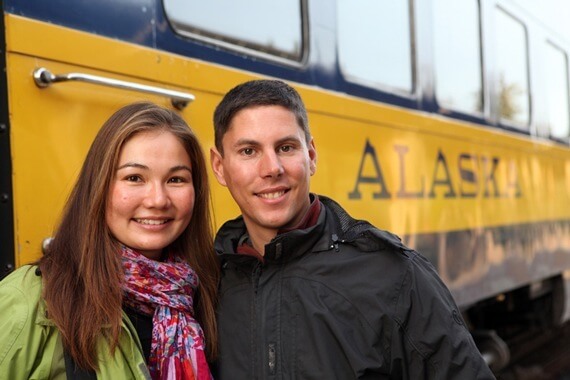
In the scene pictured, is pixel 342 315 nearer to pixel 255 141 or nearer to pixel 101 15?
pixel 255 141

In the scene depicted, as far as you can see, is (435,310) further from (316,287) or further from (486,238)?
(486,238)

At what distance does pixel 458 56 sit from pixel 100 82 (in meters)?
2.93

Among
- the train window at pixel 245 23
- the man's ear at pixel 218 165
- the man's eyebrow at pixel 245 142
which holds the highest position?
the train window at pixel 245 23

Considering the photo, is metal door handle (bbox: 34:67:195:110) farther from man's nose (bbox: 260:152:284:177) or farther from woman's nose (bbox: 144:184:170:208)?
man's nose (bbox: 260:152:284:177)

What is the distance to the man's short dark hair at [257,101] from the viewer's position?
6.11 feet

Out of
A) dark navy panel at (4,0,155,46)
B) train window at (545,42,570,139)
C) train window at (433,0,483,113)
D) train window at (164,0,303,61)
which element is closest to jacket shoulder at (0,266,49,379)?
dark navy panel at (4,0,155,46)

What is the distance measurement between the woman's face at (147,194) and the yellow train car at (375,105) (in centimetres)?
48

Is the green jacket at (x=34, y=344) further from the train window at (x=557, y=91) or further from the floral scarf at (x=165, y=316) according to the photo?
the train window at (x=557, y=91)

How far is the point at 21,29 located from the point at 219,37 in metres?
0.92

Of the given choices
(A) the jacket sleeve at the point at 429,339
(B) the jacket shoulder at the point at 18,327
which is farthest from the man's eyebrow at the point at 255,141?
(B) the jacket shoulder at the point at 18,327

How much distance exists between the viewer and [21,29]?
6.93 ft

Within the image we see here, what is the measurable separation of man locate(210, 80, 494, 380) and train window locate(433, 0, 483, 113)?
2.68 m

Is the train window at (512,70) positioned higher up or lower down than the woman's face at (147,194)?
higher up

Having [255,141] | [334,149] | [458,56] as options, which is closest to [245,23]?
[334,149]
